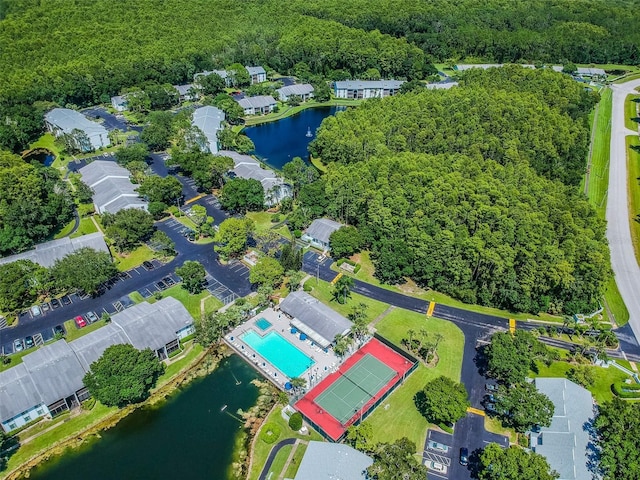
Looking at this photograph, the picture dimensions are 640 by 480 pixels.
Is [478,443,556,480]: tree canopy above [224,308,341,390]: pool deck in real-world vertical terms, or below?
above

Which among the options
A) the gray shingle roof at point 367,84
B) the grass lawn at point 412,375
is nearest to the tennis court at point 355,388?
the grass lawn at point 412,375

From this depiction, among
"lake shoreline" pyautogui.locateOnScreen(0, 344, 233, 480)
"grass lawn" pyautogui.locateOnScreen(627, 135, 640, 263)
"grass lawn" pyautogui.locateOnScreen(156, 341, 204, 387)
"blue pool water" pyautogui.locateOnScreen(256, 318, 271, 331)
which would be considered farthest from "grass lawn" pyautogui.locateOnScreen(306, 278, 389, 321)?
"grass lawn" pyautogui.locateOnScreen(627, 135, 640, 263)

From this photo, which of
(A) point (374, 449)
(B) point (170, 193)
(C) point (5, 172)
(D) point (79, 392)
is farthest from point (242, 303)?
(C) point (5, 172)

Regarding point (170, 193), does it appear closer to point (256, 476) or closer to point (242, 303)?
point (242, 303)

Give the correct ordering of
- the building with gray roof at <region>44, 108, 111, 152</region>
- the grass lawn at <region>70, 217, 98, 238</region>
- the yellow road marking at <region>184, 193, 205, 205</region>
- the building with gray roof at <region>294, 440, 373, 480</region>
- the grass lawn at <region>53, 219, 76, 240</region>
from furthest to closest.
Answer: the building with gray roof at <region>44, 108, 111, 152</region>, the yellow road marking at <region>184, 193, 205, 205</region>, the grass lawn at <region>70, 217, 98, 238</region>, the grass lawn at <region>53, 219, 76, 240</region>, the building with gray roof at <region>294, 440, 373, 480</region>

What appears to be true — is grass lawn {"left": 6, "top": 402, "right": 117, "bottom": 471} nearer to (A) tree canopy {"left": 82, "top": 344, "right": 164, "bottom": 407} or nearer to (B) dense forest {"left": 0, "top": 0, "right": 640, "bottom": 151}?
(A) tree canopy {"left": 82, "top": 344, "right": 164, "bottom": 407}

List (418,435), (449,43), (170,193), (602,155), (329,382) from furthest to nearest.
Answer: (449,43) < (602,155) < (170,193) < (329,382) < (418,435)
